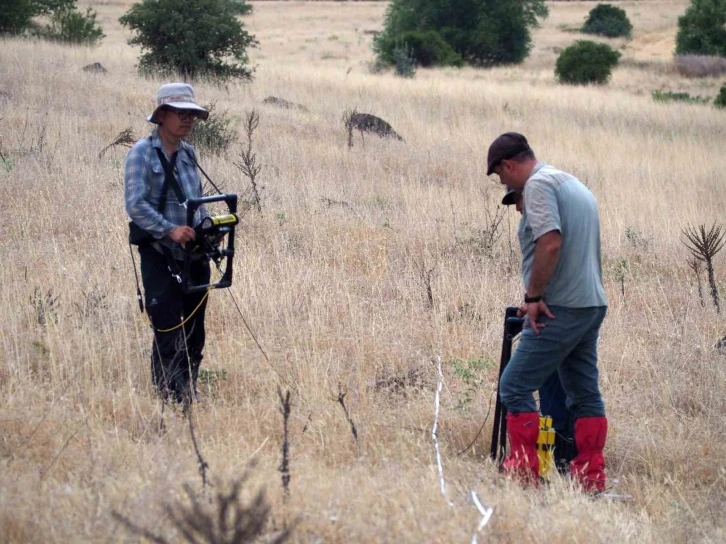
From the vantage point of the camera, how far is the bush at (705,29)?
4059 centimetres

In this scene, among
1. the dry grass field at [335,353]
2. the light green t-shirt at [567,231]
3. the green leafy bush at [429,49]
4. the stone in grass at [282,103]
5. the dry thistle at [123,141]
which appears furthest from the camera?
the green leafy bush at [429,49]

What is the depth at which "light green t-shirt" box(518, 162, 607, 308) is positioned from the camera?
4.15 metres

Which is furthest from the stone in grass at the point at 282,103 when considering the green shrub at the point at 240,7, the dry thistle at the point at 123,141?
the green shrub at the point at 240,7

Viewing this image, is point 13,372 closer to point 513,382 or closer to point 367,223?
point 513,382

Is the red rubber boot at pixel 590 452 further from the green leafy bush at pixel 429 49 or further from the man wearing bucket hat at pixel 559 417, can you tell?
the green leafy bush at pixel 429 49

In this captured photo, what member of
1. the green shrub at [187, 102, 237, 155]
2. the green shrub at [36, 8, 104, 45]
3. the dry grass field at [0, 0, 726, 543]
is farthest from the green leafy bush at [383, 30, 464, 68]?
the green shrub at [187, 102, 237, 155]

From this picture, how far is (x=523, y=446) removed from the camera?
4.39 m

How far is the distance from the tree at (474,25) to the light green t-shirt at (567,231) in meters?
34.6

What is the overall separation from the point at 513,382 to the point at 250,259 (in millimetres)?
3601

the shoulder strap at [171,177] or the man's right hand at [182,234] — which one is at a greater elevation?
the shoulder strap at [171,177]

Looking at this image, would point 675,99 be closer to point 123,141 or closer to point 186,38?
point 186,38

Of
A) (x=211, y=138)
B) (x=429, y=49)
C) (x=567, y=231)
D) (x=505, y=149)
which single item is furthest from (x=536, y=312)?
(x=429, y=49)

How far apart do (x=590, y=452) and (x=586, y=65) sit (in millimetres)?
28531

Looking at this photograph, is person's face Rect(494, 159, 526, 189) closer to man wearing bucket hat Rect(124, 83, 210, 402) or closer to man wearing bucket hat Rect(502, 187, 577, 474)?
man wearing bucket hat Rect(502, 187, 577, 474)
